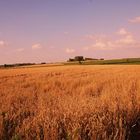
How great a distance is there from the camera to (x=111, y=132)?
503cm

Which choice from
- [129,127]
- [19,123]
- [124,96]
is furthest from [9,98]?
[129,127]

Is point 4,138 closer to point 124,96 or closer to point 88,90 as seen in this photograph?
point 124,96

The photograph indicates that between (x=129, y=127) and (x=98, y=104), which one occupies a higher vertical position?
(x=98, y=104)

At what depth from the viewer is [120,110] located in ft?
19.7

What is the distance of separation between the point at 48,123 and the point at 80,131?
63cm

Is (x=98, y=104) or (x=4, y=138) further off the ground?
(x=98, y=104)

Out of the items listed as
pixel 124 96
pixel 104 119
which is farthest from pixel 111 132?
pixel 124 96

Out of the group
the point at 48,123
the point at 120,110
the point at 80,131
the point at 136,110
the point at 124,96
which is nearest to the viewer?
the point at 80,131

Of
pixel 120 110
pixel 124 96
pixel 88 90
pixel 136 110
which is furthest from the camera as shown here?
pixel 88 90

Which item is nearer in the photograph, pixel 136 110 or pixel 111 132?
pixel 111 132

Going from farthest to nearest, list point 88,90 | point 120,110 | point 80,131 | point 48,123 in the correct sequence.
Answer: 1. point 88,90
2. point 120,110
3. point 48,123
4. point 80,131

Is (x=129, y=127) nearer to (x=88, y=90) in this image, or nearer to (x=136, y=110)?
(x=136, y=110)

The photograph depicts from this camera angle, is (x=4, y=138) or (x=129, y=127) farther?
(x=129, y=127)

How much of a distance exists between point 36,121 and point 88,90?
5332 millimetres
